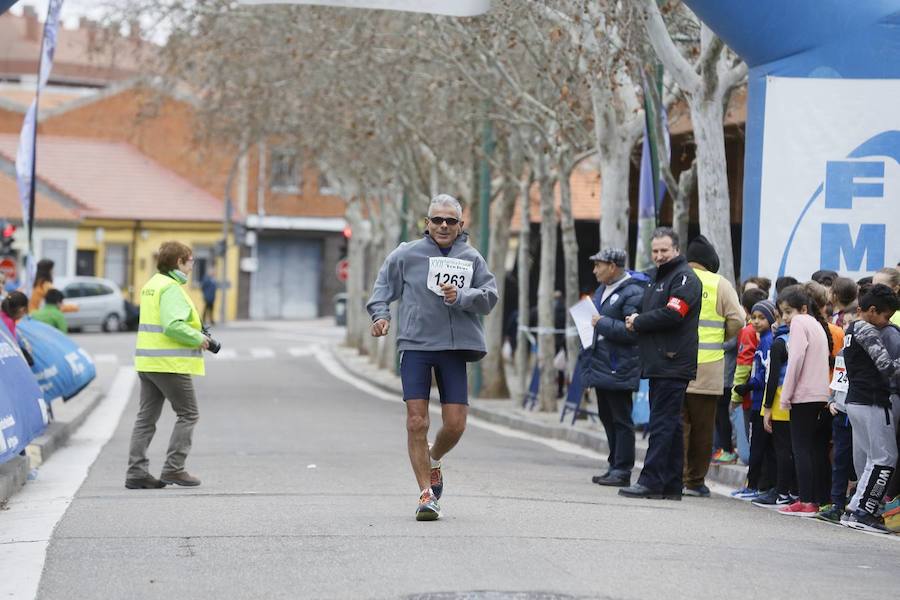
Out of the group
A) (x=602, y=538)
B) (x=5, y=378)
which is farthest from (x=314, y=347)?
(x=602, y=538)

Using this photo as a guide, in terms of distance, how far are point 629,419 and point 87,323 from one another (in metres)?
38.8

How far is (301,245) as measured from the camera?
68.5 meters

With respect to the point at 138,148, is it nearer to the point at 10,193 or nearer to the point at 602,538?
the point at 10,193

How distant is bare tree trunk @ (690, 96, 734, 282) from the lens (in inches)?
624

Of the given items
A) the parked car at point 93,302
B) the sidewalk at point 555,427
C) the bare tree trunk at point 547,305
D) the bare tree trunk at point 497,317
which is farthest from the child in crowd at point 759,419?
the parked car at point 93,302

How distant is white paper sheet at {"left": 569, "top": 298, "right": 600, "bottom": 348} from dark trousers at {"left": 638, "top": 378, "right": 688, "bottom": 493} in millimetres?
1428

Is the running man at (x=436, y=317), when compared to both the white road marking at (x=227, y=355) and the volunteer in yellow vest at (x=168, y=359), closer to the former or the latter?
the volunteer in yellow vest at (x=168, y=359)

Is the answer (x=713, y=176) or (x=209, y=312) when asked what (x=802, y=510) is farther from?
(x=209, y=312)

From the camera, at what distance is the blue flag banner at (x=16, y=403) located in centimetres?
1212

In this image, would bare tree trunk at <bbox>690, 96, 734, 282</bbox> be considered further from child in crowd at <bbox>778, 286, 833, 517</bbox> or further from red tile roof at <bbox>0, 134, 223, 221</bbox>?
red tile roof at <bbox>0, 134, 223, 221</bbox>

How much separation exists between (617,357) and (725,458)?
2213 mm

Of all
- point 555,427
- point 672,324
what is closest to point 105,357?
point 555,427

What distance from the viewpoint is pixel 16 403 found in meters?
12.9

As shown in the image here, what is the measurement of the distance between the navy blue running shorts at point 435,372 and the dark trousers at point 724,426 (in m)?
5.00
